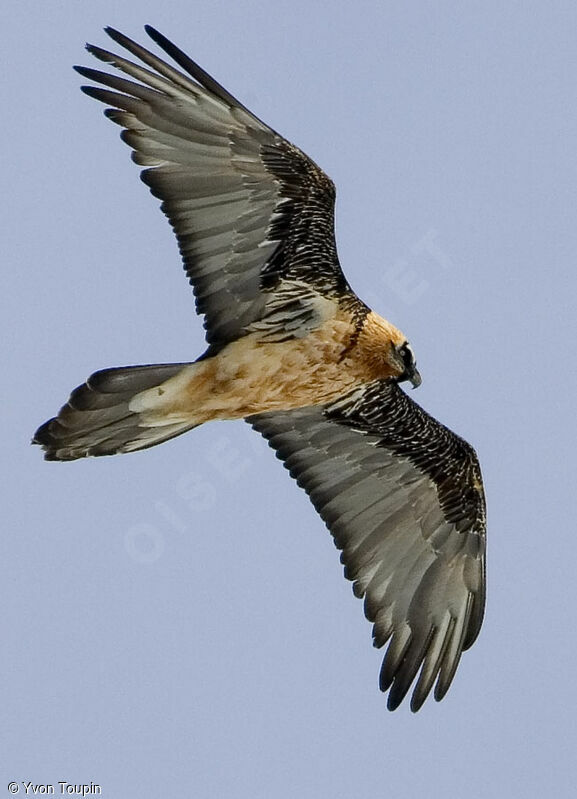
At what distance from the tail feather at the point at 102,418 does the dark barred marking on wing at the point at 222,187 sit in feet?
2.81

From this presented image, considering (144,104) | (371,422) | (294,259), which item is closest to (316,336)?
(294,259)

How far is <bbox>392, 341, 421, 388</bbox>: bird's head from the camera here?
12477 millimetres

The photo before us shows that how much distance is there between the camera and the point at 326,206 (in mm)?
12203

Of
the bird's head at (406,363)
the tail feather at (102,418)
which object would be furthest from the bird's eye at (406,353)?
the tail feather at (102,418)

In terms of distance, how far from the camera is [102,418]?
11.7 m

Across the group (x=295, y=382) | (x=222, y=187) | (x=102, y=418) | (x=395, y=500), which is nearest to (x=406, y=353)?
(x=295, y=382)

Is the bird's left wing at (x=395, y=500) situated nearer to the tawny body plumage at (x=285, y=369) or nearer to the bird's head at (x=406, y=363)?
the bird's head at (x=406, y=363)

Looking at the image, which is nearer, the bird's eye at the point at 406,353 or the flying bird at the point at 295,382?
the flying bird at the point at 295,382

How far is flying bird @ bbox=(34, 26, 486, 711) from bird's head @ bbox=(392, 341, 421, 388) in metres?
0.01

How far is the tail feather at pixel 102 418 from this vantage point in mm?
11602

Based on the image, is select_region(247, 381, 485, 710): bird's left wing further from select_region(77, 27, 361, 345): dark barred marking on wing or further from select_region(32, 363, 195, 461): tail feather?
select_region(32, 363, 195, 461): tail feather

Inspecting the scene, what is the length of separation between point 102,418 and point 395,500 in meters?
3.19

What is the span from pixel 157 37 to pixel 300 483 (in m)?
4.56

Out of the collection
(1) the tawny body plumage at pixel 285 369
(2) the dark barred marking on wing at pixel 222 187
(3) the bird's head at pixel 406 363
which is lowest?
(3) the bird's head at pixel 406 363
